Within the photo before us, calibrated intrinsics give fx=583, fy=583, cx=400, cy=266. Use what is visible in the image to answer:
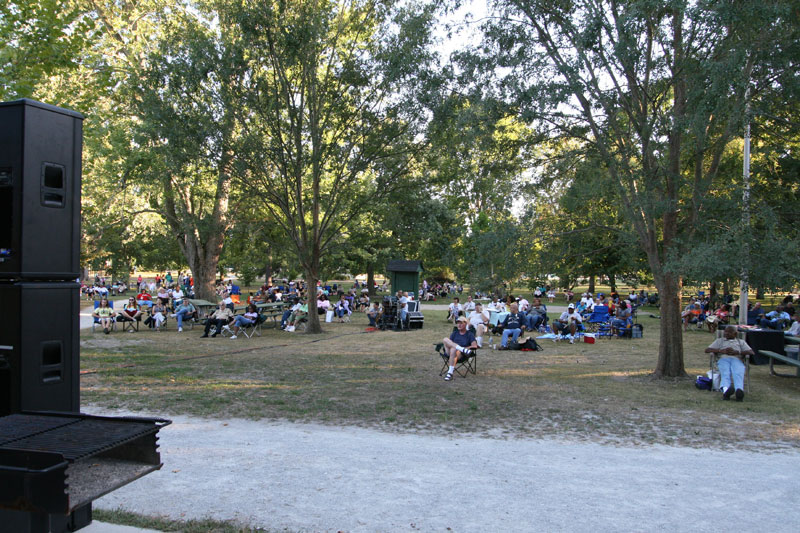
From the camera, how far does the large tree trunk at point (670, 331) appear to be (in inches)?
430

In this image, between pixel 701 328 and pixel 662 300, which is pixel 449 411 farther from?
pixel 701 328

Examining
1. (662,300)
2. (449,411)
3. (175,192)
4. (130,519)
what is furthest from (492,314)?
(130,519)

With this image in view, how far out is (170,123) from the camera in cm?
1642

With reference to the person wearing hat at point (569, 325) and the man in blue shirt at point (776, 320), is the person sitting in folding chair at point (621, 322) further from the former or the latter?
the man in blue shirt at point (776, 320)

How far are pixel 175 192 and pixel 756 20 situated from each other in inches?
824

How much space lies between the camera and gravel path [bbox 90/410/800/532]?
4309 millimetres

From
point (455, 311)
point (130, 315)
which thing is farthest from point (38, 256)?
point (455, 311)

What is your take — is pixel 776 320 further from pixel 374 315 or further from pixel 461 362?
pixel 374 315

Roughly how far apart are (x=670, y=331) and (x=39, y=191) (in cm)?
1065

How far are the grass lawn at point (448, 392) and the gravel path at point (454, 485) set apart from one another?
815 millimetres

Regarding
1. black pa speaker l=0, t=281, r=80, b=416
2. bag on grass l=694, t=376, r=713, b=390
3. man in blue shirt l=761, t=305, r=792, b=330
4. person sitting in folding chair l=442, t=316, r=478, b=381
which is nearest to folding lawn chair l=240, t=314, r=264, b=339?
person sitting in folding chair l=442, t=316, r=478, b=381

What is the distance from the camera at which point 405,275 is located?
2653 centimetres

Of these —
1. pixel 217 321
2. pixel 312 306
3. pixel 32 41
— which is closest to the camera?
pixel 32 41

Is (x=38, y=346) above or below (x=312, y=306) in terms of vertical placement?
above
